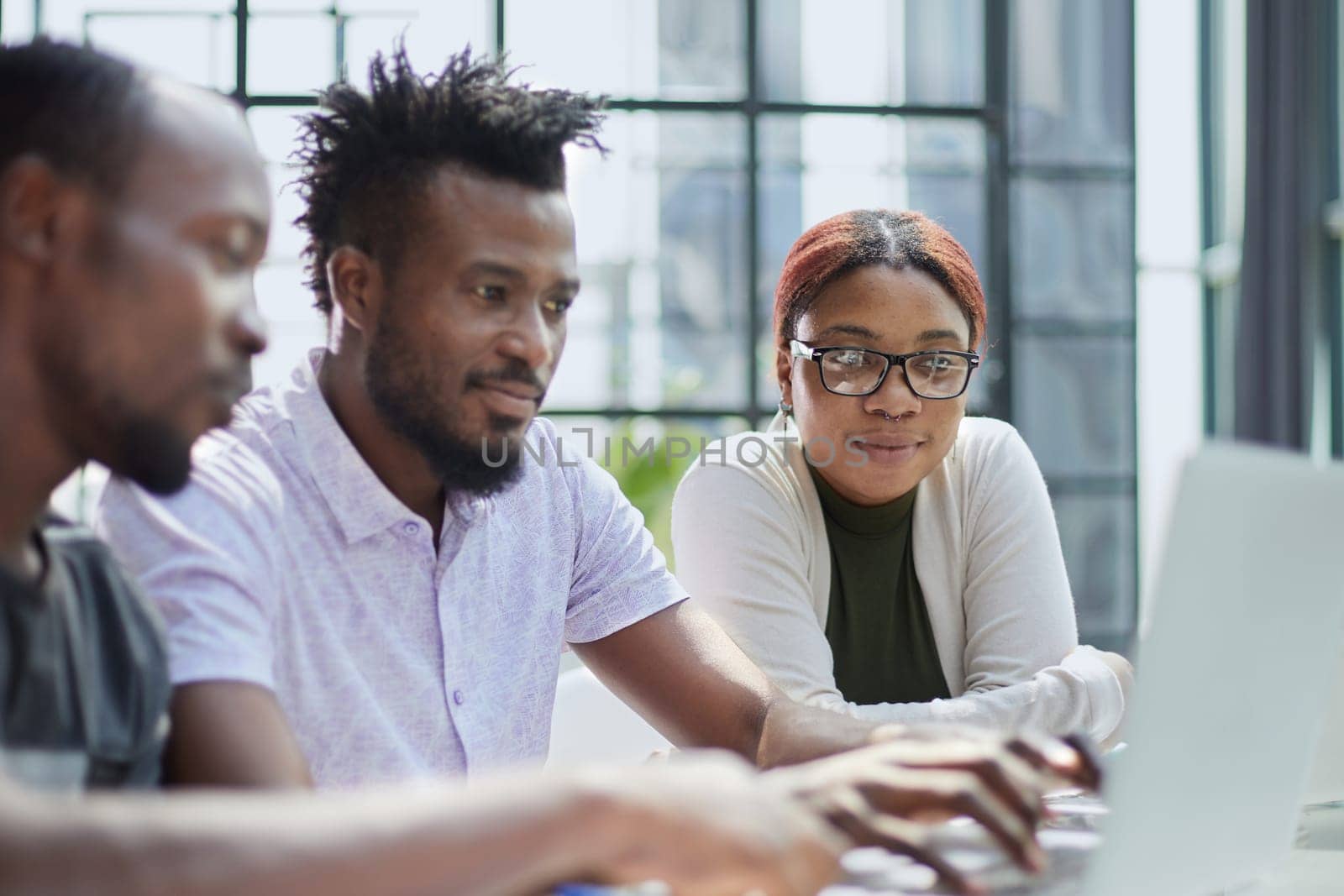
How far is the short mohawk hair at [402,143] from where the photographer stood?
138 centimetres

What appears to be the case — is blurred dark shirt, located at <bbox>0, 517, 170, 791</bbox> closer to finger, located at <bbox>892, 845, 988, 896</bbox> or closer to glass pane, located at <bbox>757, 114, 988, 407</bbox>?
finger, located at <bbox>892, 845, 988, 896</bbox>

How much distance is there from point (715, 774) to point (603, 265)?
4598mm

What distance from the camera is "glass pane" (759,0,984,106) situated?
521cm

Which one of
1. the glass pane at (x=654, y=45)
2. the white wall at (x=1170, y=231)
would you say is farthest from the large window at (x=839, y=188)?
the white wall at (x=1170, y=231)

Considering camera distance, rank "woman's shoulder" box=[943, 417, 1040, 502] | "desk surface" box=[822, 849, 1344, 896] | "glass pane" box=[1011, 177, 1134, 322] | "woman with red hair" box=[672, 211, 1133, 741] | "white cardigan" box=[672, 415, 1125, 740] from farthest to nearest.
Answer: "glass pane" box=[1011, 177, 1134, 322], "woman's shoulder" box=[943, 417, 1040, 502], "woman with red hair" box=[672, 211, 1133, 741], "white cardigan" box=[672, 415, 1125, 740], "desk surface" box=[822, 849, 1344, 896]

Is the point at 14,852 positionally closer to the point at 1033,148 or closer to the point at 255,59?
the point at 255,59

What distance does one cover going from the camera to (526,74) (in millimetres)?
1520

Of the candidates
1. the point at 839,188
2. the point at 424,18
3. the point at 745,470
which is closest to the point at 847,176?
the point at 839,188

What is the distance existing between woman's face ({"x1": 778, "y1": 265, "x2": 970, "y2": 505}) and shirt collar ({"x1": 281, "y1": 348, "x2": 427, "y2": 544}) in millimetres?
853

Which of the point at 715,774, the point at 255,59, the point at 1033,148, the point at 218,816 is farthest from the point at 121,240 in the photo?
the point at 1033,148

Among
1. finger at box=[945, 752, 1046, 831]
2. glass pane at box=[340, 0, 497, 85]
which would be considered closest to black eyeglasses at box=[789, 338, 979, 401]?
finger at box=[945, 752, 1046, 831]

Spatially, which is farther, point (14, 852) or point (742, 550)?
point (742, 550)

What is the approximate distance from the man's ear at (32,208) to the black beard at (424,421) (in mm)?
571

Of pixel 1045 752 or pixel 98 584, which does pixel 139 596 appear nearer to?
pixel 98 584
